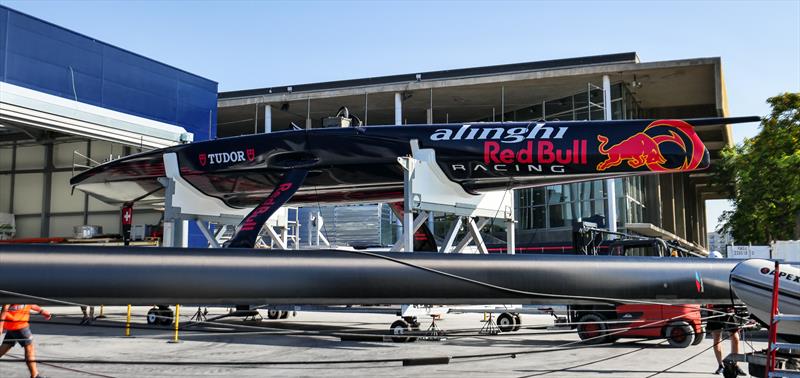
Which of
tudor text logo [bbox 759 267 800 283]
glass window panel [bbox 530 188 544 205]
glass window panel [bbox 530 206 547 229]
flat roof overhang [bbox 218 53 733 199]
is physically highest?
flat roof overhang [bbox 218 53 733 199]

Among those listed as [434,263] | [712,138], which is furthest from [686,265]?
[712,138]

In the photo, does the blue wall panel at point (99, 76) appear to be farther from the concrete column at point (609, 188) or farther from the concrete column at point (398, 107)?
the concrete column at point (609, 188)

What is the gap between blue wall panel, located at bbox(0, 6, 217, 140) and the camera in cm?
2033

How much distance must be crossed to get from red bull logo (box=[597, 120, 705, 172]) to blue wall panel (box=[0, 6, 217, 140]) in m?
17.3

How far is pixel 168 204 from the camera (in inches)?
575

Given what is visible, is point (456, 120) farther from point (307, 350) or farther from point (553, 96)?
point (307, 350)

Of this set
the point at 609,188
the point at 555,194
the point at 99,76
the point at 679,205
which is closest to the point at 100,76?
the point at 99,76

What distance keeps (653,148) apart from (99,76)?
61.7ft

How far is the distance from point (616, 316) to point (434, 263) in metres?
11.0

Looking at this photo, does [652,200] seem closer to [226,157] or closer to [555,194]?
[555,194]

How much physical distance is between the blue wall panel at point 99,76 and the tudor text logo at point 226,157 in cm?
958

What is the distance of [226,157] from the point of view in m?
13.9

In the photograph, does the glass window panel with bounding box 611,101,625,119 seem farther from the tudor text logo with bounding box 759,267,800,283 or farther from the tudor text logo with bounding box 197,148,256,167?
the tudor text logo with bounding box 759,267,800,283

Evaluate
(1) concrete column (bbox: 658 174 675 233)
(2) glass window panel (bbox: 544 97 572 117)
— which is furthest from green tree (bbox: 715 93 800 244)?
(2) glass window panel (bbox: 544 97 572 117)
